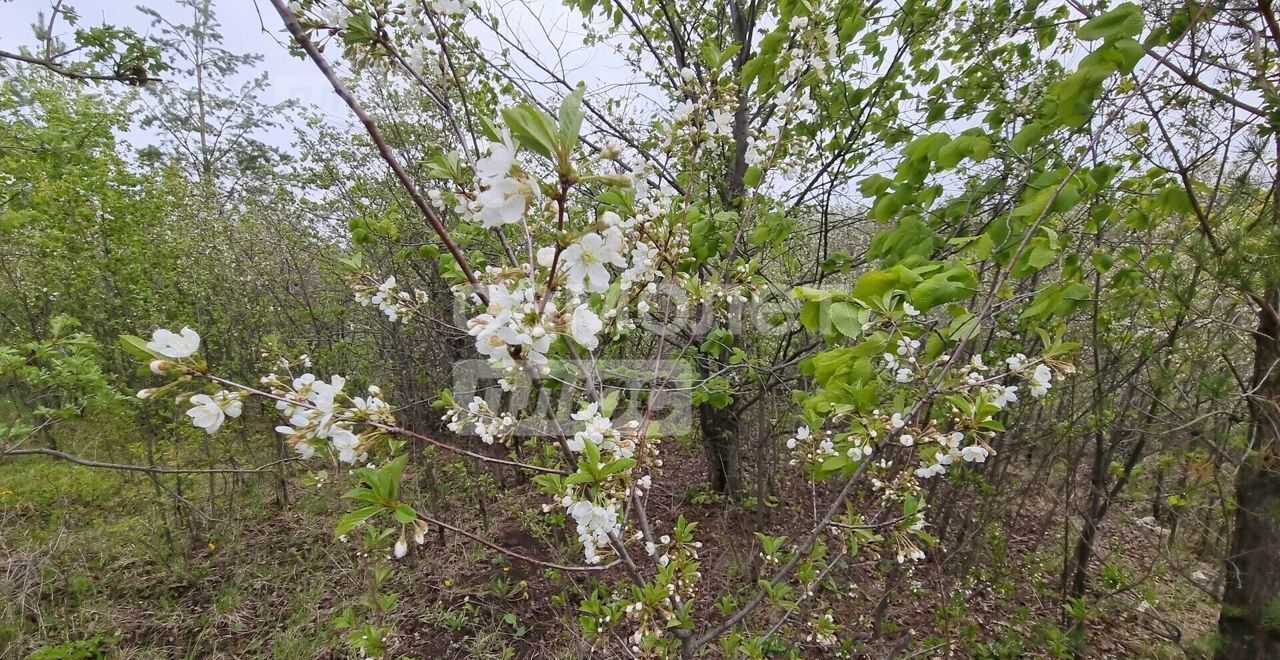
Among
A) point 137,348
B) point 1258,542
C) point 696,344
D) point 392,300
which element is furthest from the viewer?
point 696,344

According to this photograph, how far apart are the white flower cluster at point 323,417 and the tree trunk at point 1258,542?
10.9 ft

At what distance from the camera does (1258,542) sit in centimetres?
237

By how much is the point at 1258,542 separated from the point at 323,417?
3.98 meters

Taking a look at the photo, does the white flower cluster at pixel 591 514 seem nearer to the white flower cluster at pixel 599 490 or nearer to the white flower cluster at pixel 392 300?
the white flower cluster at pixel 599 490

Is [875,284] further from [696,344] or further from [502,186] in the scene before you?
[696,344]

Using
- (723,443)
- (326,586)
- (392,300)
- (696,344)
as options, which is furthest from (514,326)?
(326,586)

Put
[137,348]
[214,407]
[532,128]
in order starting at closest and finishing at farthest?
[532,128]
[137,348]
[214,407]

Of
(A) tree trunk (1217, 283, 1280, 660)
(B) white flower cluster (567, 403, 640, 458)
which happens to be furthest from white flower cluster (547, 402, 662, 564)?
(A) tree trunk (1217, 283, 1280, 660)

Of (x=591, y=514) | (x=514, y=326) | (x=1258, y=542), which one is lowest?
(x=1258, y=542)

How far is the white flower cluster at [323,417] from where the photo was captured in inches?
39.5

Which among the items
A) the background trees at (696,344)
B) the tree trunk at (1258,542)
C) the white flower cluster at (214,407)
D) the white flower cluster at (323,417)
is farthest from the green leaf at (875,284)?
the tree trunk at (1258,542)

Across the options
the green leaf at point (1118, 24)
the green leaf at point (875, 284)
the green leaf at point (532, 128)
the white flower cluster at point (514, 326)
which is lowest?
the white flower cluster at point (514, 326)

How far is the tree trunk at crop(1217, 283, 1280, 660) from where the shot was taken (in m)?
2.13

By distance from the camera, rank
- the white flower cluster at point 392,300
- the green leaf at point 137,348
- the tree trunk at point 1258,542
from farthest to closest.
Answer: the tree trunk at point 1258,542, the white flower cluster at point 392,300, the green leaf at point 137,348
